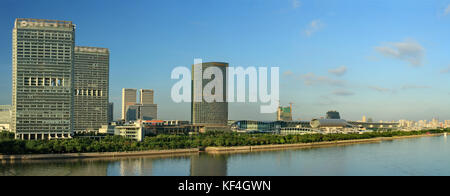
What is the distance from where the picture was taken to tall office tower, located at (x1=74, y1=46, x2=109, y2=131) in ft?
198

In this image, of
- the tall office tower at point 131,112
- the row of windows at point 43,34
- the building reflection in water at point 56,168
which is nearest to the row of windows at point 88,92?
the row of windows at point 43,34

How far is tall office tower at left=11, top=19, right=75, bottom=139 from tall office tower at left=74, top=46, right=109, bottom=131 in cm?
1565

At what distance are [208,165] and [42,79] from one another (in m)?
26.5

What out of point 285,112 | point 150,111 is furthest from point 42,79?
point 285,112

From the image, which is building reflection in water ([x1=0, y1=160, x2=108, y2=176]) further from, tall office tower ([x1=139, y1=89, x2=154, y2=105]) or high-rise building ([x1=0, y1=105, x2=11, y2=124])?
tall office tower ([x1=139, y1=89, x2=154, y2=105])

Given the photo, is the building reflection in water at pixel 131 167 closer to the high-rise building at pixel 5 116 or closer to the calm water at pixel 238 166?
the calm water at pixel 238 166

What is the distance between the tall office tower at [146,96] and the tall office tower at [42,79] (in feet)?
197

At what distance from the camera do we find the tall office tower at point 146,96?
105125mm

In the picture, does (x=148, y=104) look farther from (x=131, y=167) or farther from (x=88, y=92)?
(x=131, y=167)

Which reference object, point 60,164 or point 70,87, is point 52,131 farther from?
point 60,164

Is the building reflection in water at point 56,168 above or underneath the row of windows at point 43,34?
underneath
